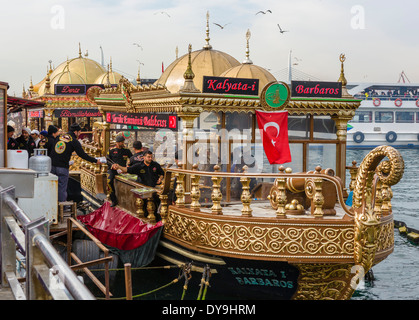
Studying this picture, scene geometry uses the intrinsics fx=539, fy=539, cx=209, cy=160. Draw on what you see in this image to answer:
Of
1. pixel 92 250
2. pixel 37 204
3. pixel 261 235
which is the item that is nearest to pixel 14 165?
pixel 37 204

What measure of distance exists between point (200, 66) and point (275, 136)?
369cm

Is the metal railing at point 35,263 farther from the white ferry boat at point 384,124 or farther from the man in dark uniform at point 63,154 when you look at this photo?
the white ferry boat at point 384,124

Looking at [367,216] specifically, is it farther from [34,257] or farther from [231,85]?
[34,257]

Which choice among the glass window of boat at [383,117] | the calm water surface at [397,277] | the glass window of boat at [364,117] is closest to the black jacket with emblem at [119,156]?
the calm water surface at [397,277]

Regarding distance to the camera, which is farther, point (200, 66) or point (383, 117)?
point (383, 117)

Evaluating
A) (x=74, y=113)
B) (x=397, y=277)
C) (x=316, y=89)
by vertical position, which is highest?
(x=74, y=113)

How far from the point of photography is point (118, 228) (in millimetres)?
11641

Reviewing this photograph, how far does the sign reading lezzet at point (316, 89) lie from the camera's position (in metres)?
11.7

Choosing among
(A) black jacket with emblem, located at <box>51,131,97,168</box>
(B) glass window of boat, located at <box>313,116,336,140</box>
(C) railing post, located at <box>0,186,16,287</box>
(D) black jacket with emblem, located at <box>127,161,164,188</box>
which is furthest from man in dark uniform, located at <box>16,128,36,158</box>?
(C) railing post, located at <box>0,186,16,287</box>

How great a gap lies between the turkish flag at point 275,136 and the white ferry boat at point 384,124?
7033 cm

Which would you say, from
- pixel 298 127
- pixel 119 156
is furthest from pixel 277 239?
pixel 119 156

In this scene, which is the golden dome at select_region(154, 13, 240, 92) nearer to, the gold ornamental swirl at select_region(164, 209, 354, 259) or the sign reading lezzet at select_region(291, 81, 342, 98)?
the sign reading lezzet at select_region(291, 81, 342, 98)

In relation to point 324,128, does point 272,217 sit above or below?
below

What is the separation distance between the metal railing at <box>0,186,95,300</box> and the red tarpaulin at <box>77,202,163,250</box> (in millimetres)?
5990
